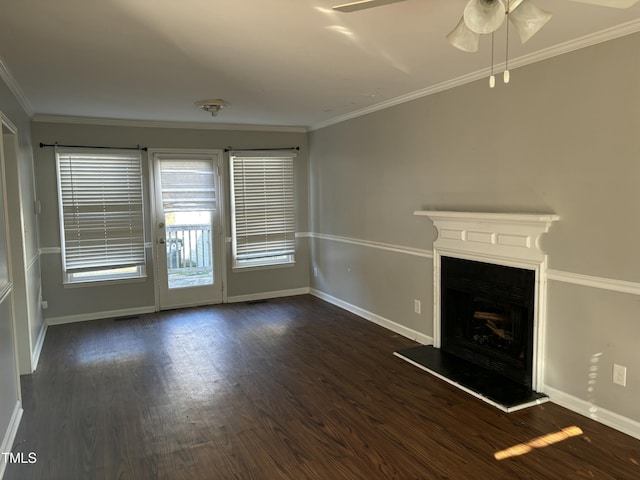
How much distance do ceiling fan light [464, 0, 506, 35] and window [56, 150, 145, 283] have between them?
15.6 feet

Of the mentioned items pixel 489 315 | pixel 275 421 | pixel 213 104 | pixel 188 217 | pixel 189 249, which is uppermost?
pixel 213 104

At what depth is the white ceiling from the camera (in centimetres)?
226

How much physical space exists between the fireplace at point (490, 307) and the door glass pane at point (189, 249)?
3.09 meters

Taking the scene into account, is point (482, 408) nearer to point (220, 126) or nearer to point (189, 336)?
point (189, 336)

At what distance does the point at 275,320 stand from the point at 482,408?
9.02 ft

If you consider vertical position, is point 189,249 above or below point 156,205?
below

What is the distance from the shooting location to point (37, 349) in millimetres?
4195

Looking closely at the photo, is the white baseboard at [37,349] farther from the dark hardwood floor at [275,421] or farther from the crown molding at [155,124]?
the crown molding at [155,124]

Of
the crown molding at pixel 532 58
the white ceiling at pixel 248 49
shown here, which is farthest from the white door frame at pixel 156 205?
the crown molding at pixel 532 58

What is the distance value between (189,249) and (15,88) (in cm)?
276

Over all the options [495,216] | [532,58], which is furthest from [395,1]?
[495,216]

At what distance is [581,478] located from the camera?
7.54 feet

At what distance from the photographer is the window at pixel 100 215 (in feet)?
17.0

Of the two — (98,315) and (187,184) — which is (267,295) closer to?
(187,184)
